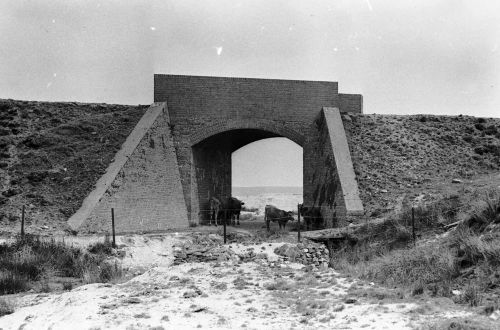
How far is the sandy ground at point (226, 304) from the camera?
27.5ft

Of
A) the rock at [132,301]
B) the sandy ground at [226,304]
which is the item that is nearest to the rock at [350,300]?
the sandy ground at [226,304]

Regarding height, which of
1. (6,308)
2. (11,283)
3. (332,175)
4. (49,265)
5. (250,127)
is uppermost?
(250,127)

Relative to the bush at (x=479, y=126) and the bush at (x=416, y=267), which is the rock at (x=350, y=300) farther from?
the bush at (x=479, y=126)

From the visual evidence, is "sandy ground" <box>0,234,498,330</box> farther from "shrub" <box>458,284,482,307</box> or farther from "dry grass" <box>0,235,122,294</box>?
"dry grass" <box>0,235,122,294</box>

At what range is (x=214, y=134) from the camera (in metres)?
23.2

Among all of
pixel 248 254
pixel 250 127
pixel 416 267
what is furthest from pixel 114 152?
pixel 416 267

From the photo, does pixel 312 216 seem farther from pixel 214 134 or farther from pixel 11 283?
pixel 11 283

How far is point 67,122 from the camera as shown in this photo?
22750 millimetres

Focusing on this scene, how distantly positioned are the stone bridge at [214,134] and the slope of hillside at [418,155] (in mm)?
926

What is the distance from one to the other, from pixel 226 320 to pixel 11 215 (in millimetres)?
11363

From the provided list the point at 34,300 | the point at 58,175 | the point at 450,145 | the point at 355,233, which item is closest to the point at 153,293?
the point at 34,300

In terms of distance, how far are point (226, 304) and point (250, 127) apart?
14.2 m

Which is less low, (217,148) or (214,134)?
Result: (214,134)

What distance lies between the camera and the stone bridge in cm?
2077
